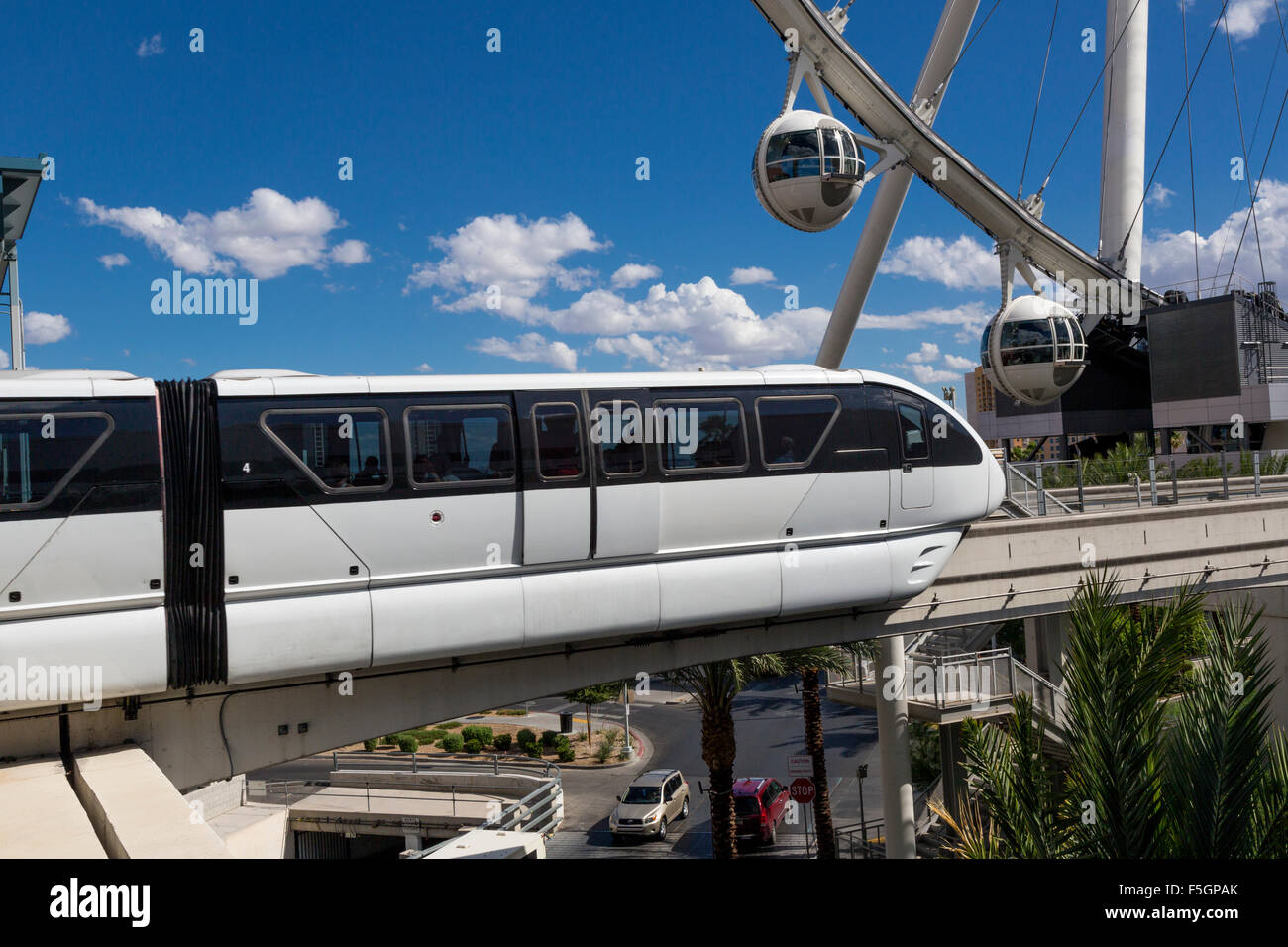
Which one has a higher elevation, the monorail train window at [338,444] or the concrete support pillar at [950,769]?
the monorail train window at [338,444]

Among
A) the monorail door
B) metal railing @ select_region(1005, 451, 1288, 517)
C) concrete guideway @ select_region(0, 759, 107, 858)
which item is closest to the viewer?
concrete guideway @ select_region(0, 759, 107, 858)

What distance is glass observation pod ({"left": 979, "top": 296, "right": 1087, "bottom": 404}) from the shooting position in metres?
26.9

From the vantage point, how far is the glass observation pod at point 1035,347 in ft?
88.3

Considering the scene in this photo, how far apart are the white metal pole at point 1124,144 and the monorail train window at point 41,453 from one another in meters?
54.6

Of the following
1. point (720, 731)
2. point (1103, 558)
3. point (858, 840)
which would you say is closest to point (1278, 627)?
point (1103, 558)

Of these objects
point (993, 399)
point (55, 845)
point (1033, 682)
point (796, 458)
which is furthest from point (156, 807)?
point (993, 399)

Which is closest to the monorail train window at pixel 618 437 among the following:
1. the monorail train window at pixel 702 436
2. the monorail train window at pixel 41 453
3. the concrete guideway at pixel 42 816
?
the monorail train window at pixel 702 436

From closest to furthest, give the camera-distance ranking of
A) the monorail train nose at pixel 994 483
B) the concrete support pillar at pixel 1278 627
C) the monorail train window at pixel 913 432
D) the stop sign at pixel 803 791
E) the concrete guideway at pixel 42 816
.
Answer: the concrete guideway at pixel 42 816, the monorail train window at pixel 913 432, the monorail train nose at pixel 994 483, the stop sign at pixel 803 791, the concrete support pillar at pixel 1278 627

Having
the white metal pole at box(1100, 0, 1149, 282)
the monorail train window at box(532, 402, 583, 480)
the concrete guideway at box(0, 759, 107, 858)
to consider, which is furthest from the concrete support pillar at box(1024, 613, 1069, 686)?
the white metal pole at box(1100, 0, 1149, 282)

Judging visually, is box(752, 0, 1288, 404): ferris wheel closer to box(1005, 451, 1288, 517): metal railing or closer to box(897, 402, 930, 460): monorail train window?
box(1005, 451, 1288, 517): metal railing

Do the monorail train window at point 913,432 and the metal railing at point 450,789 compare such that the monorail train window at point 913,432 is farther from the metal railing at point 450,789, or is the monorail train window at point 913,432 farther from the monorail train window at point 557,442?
the metal railing at point 450,789

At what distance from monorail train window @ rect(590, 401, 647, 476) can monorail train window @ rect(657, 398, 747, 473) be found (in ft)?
0.96

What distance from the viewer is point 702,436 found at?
10383 millimetres
